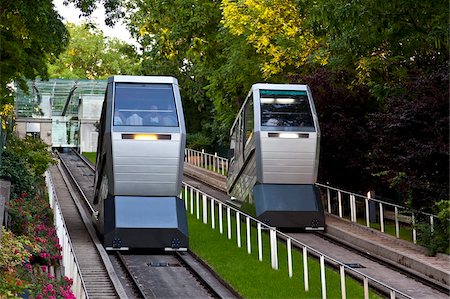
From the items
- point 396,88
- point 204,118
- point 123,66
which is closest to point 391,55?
point 396,88

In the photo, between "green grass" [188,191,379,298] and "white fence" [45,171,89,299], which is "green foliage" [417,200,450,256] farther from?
"white fence" [45,171,89,299]

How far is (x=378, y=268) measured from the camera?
64.4 feet

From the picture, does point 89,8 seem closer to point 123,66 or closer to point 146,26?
point 146,26

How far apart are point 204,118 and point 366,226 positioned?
38.3 metres

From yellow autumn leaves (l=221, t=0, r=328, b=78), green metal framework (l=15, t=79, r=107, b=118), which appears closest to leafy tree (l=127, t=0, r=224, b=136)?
yellow autumn leaves (l=221, t=0, r=328, b=78)

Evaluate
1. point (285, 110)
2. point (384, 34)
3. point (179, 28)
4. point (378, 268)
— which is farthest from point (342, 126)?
point (179, 28)

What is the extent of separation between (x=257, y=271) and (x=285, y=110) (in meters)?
7.94

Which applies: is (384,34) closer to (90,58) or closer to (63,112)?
(63,112)

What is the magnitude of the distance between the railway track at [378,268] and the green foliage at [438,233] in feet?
3.14

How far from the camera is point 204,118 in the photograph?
62.4 m

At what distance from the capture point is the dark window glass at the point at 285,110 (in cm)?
2481

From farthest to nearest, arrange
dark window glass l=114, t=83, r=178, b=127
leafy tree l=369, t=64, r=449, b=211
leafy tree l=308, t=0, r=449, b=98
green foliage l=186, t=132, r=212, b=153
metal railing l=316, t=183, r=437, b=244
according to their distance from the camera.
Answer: green foliage l=186, t=132, r=212, b=153, metal railing l=316, t=183, r=437, b=244, dark window glass l=114, t=83, r=178, b=127, leafy tree l=308, t=0, r=449, b=98, leafy tree l=369, t=64, r=449, b=211

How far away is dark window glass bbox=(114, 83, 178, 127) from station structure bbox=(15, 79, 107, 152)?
51.3 metres

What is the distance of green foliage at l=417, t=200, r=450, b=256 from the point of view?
745 inches
